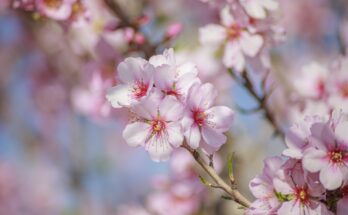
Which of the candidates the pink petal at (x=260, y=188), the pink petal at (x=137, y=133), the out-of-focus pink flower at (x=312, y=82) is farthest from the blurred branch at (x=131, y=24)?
the pink petal at (x=260, y=188)

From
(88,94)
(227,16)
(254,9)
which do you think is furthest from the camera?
(88,94)

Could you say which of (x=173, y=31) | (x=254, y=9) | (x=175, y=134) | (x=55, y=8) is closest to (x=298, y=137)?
(x=175, y=134)

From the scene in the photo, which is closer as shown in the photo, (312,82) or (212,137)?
(212,137)

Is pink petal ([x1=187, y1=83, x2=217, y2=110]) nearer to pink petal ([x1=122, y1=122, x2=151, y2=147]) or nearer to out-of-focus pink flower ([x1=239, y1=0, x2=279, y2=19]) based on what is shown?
pink petal ([x1=122, y1=122, x2=151, y2=147])

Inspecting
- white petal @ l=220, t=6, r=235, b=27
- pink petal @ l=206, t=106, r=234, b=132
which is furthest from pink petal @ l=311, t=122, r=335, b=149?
white petal @ l=220, t=6, r=235, b=27

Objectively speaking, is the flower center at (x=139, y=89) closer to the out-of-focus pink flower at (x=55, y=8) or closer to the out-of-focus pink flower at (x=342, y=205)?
the out-of-focus pink flower at (x=342, y=205)

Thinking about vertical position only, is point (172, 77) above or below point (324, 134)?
above

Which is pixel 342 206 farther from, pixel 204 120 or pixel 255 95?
pixel 255 95
